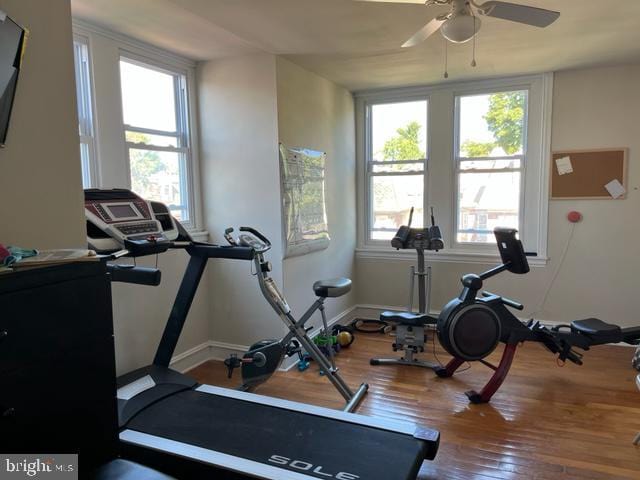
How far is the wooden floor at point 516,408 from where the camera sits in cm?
240

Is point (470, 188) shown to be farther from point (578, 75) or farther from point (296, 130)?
point (296, 130)

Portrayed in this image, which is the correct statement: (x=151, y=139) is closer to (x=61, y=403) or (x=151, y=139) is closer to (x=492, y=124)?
(x=61, y=403)

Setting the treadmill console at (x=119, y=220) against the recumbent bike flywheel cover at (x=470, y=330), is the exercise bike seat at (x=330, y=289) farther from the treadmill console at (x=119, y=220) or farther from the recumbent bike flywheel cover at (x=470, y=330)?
the treadmill console at (x=119, y=220)

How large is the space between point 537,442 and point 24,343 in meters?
2.64

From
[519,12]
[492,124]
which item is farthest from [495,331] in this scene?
[492,124]

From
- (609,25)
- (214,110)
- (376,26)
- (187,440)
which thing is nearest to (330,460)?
(187,440)

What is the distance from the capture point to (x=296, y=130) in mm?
3895

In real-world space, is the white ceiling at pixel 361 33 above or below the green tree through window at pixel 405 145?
above

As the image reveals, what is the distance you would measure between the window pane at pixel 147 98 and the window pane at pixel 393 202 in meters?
2.40

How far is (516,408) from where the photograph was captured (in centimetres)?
304

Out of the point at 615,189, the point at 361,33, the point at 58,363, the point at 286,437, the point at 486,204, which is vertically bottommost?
the point at 286,437

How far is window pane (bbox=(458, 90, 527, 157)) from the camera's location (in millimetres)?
4473

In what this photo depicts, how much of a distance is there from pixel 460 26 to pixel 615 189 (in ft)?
9.71

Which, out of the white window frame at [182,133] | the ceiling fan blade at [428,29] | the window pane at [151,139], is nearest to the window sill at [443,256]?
the white window frame at [182,133]
